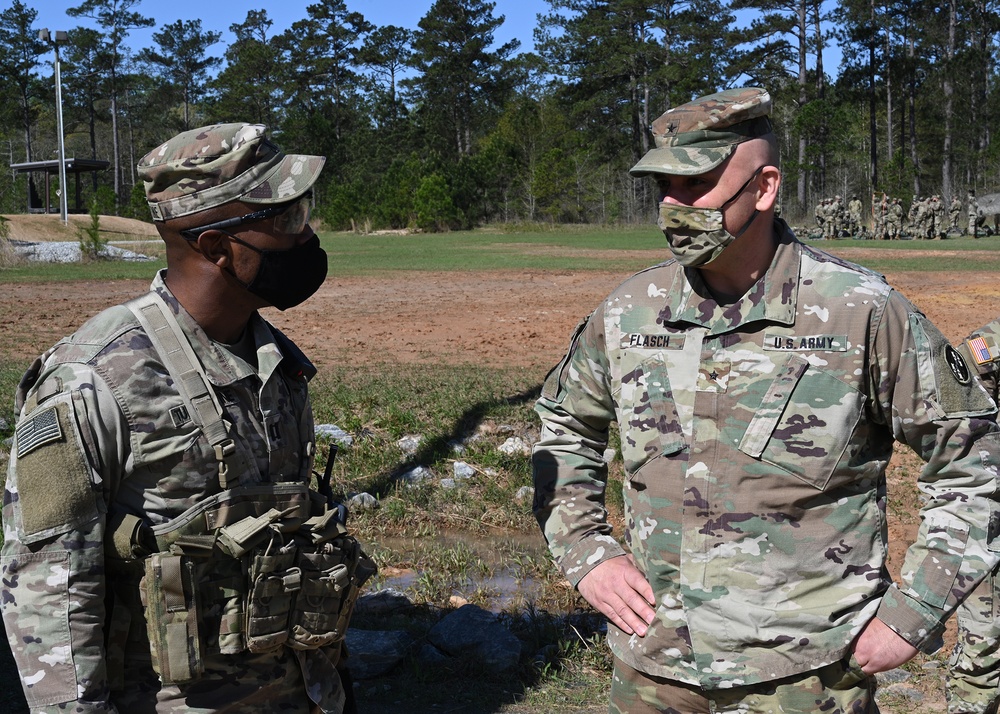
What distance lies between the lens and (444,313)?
1363 centimetres

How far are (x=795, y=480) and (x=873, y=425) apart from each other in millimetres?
248

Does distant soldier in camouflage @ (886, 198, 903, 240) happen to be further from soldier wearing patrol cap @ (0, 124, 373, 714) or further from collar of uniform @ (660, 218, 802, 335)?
soldier wearing patrol cap @ (0, 124, 373, 714)

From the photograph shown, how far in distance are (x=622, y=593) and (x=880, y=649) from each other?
584 mm

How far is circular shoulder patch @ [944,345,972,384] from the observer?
2.24m

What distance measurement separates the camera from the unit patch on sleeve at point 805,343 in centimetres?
230

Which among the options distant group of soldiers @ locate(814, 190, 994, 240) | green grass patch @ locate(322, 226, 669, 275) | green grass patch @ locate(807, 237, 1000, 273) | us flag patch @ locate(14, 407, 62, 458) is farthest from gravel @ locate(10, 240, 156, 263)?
us flag patch @ locate(14, 407, 62, 458)

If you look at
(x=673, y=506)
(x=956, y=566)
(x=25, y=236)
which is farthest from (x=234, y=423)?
(x=25, y=236)

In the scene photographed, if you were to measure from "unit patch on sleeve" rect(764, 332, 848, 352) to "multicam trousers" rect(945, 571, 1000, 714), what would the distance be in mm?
2082

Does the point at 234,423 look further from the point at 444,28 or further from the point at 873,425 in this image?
the point at 444,28

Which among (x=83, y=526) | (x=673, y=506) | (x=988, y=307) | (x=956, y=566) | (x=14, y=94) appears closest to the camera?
Answer: (x=83, y=526)

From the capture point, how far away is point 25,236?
102ft

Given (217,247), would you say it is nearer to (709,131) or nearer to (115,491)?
(115,491)

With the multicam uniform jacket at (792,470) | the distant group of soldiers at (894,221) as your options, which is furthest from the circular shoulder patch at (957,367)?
the distant group of soldiers at (894,221)

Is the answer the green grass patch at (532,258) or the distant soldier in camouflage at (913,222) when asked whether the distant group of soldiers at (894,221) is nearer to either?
the distant soldier in camouflage at (913,222)
